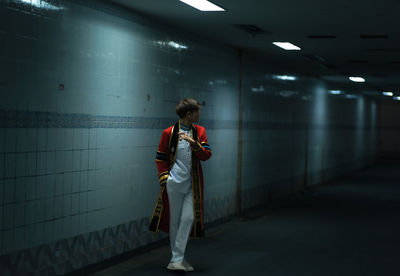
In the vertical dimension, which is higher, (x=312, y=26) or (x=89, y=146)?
(x=312, y=26)

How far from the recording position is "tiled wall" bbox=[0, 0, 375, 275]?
482cm

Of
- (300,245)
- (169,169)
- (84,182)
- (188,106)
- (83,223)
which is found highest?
(188,106)

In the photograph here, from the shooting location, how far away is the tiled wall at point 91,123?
4820 mm

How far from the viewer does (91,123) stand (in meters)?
5.90

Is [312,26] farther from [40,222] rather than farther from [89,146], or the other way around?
[40,222]

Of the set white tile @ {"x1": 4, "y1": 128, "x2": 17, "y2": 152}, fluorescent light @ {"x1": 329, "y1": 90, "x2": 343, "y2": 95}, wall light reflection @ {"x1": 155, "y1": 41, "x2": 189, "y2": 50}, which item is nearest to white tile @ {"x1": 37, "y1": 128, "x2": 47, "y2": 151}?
white tile @ {"x1": 4, "y1": 128, "x2": 17, "y2": 152}

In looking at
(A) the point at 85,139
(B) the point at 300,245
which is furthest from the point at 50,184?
(B) the point at 300,245

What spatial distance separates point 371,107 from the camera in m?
25.4

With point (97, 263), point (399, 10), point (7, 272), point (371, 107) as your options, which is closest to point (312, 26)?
point (399, 10)

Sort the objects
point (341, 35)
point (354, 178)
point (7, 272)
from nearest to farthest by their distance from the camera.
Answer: point (7, 272) → point (341, 35) → point (354, 178)

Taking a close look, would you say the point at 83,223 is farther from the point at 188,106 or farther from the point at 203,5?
the point at 203,5

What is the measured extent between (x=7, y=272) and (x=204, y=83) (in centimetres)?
480

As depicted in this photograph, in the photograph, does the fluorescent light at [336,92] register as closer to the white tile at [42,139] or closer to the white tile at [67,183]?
the white tile at [67,183]

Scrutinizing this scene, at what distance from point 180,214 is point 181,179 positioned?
1.21 ft
